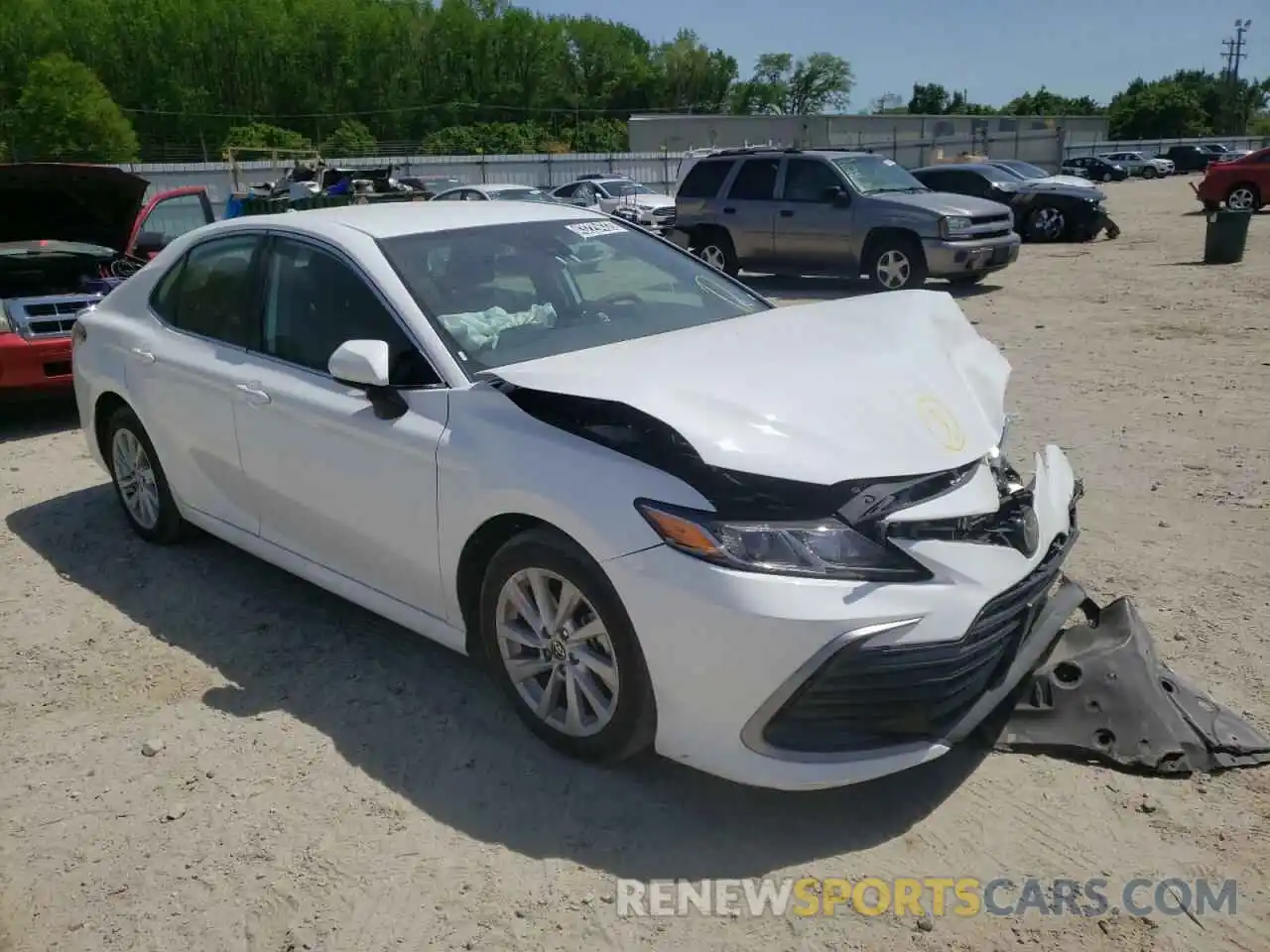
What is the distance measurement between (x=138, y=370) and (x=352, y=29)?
121 metres

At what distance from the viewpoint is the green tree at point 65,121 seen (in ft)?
240

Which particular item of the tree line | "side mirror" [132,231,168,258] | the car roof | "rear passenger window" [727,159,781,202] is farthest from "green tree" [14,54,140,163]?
the car roof

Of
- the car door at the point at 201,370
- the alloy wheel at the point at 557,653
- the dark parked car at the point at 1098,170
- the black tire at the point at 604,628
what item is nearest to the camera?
the black tire at the point at 604,628

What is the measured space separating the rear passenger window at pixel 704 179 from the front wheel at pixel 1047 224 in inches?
314

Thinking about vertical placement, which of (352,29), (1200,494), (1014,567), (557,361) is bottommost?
(1200,494)

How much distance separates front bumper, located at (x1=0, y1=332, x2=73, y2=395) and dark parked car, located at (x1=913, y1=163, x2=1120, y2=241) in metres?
15.9

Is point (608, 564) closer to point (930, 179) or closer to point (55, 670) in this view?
point (55, 670)

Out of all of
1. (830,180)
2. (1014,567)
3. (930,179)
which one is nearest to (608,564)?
(1014,567)

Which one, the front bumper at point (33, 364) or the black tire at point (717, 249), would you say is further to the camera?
the black tire at point (717, 249)

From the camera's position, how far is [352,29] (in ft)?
370

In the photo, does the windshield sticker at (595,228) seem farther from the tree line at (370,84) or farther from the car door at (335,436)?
the tree line at (370,84)

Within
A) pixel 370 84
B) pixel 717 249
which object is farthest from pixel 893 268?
pixel 370 84

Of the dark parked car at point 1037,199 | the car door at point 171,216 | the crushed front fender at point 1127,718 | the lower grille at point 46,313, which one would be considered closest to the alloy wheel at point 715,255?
the dark parked car at point 1037,199

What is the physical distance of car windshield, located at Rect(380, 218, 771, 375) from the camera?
371 cm
